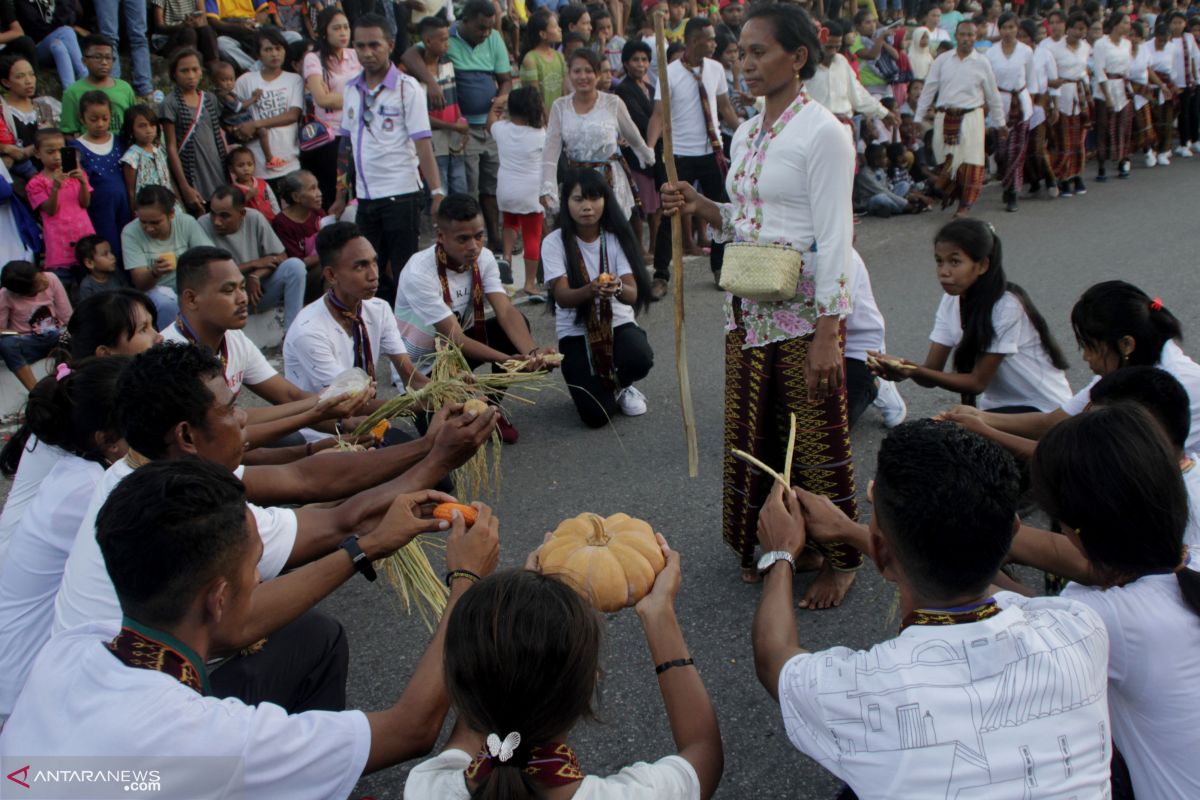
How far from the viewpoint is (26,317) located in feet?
19.8

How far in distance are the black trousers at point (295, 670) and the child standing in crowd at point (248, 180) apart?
5368 mm

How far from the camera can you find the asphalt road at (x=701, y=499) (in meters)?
3.08

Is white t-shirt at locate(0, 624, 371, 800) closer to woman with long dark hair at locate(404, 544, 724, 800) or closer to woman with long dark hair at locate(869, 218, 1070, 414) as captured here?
woman with long dark hair at locate(404, 544, 724, 800)

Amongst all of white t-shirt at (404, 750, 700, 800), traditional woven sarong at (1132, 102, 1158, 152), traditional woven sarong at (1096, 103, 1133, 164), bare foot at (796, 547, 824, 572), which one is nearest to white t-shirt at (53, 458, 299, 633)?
white t-shirt at (404, 750, 700, 800)

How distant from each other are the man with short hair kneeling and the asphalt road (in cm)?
96

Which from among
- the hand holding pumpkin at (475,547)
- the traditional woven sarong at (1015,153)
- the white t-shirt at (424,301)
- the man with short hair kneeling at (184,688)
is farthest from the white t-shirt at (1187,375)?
the traditional woven sarong at (1015,153)

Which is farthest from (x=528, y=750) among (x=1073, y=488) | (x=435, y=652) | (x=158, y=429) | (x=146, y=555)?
(x=158, y=429)

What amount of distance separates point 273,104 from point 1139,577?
302 inches

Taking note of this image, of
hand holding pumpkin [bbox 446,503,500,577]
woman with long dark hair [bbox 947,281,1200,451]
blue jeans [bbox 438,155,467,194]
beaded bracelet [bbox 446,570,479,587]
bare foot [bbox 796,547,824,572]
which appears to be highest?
blue jeans [bbox 438,155,467,194]

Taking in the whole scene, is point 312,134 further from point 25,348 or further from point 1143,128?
point 1143,128

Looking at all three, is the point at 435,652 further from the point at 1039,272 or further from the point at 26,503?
the point at 1039,272

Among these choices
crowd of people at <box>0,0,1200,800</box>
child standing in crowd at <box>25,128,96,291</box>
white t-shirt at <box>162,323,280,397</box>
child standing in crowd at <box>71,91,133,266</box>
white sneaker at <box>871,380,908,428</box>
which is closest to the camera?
crowd of people at <box>0,0,1200,800</box>

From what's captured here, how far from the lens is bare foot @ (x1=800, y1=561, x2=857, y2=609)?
3.67 meters

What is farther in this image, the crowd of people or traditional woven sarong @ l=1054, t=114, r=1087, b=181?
traditional woven sarong @ l=1054, t=114, r=1087, b=181
